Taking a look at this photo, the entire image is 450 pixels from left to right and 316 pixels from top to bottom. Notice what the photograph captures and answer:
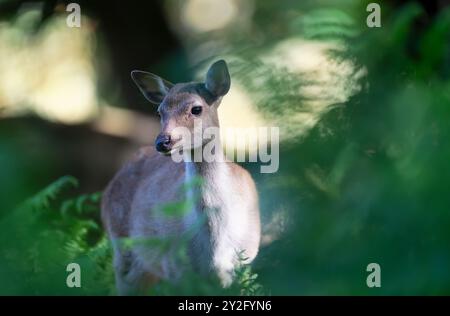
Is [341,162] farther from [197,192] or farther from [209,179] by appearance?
[209,179]

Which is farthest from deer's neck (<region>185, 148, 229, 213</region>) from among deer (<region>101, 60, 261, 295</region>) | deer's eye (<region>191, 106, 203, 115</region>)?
deer's eye (<region>191, 106, 203, 115</region>)

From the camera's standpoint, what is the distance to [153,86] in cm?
486

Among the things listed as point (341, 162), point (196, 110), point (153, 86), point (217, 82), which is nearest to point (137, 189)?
point (153, 86)

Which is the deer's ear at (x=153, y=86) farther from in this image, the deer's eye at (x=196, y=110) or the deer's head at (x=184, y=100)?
the deer's eye at (x=196, y=110)

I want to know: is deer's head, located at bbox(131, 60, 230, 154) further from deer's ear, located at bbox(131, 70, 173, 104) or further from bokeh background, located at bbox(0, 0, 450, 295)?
bokeh background, located at bbox(0, 0, 450, 295)

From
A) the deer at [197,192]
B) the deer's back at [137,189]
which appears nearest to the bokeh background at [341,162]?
the deer at [197,192]

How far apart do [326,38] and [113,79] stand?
863cm

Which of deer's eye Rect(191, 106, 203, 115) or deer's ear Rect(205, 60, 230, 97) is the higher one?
deer's ear Rect(205, 60, 230, 97)

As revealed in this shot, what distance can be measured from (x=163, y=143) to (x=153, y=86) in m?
0.69

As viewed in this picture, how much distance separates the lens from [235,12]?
8.51m

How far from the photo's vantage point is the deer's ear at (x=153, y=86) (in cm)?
466

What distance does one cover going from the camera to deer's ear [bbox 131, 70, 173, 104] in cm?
466

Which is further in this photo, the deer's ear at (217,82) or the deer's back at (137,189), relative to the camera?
the deer's back at (137,189)

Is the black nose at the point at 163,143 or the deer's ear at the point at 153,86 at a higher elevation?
the deer's ear at the point at 153,86
